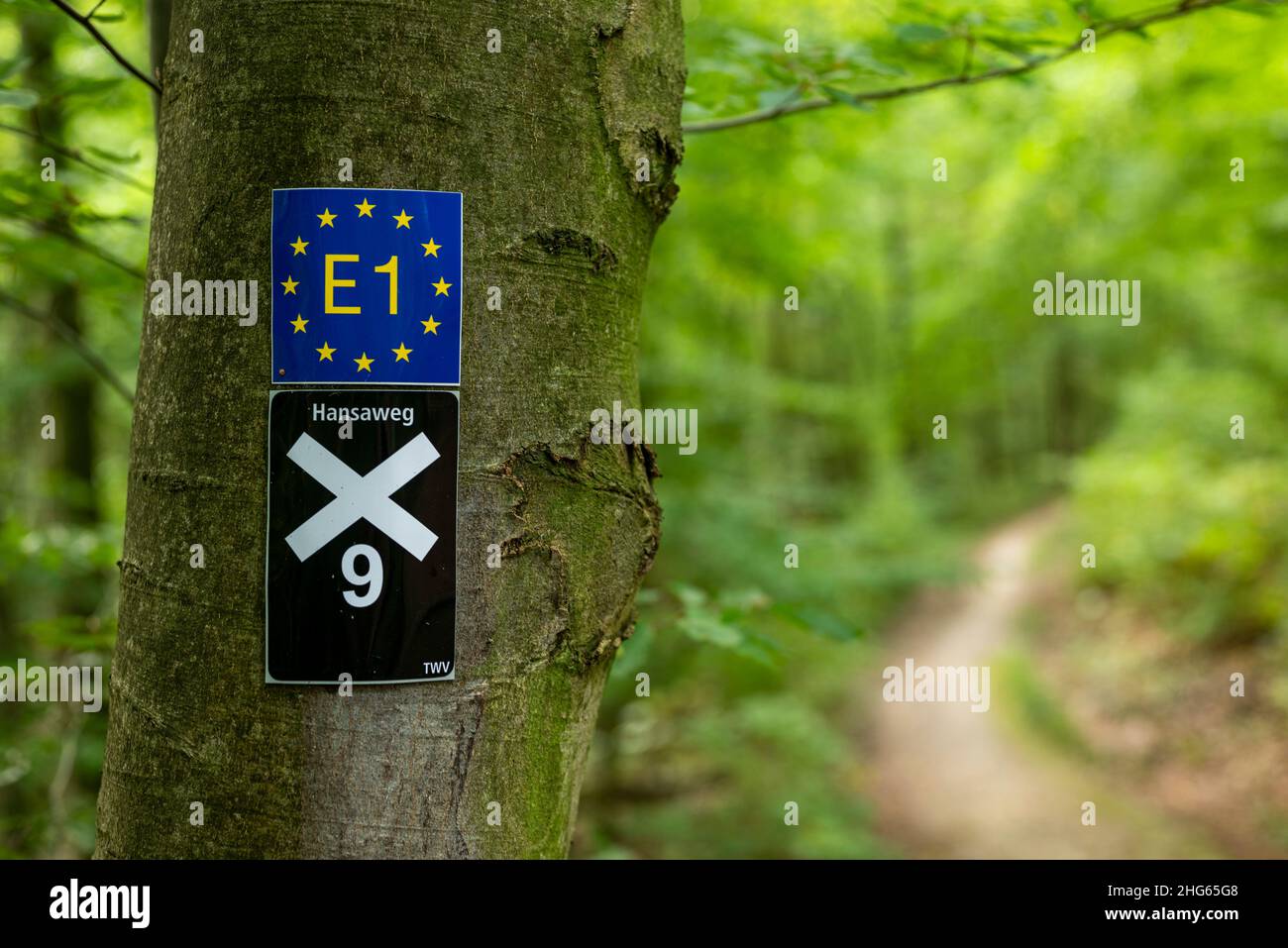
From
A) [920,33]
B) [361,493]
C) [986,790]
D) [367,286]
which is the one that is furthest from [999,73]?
[986,790]

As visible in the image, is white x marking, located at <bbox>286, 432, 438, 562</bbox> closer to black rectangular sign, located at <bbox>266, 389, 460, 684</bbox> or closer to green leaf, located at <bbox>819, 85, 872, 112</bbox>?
black rectangular sign, located at <bbox>266, 389, 460, 684</bbox>

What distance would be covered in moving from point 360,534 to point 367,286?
0.34 metres

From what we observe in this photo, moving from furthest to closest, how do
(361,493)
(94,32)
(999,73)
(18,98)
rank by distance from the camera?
(999,73), (18,98), (94,32), (361,493)

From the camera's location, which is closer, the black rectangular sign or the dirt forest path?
the black rectangular sign

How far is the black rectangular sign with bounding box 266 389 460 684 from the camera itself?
119cm

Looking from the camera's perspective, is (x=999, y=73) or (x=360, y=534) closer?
(x=360, y=534)

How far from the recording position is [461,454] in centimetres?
122

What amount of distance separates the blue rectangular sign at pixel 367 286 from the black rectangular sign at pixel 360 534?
4 cm

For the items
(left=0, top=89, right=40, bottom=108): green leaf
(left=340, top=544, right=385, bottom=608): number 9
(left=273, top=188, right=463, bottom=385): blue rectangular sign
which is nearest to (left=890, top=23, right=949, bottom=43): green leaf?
(left=273, top=188, right=463, bottom=385): blue rectangular sign

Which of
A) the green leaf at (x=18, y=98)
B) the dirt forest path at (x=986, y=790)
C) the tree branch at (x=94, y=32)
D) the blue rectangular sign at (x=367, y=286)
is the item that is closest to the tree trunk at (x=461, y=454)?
Answer: the blue rectangular sign at (x=367, y=286)

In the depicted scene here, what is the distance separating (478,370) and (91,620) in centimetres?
189

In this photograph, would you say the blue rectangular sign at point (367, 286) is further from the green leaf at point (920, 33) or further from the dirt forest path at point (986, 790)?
the dirt forest path at point (986, 790)

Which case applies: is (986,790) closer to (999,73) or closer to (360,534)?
(999,73)

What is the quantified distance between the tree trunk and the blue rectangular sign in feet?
0.09
